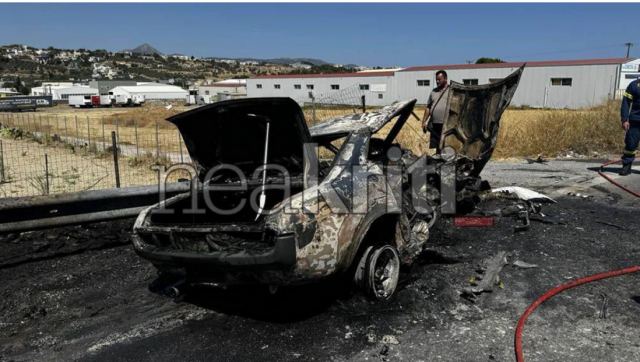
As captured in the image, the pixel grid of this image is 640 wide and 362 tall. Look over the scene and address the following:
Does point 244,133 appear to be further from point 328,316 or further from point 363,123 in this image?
point 328,316

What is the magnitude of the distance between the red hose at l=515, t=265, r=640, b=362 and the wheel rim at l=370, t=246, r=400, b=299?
1.05m

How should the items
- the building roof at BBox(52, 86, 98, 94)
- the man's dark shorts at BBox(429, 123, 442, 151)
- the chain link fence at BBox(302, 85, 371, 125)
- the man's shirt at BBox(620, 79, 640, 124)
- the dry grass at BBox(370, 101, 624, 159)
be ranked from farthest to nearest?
the building roof at BBox(52, 86, 98, 94) → the dry grass at BBox(370, 101, 624, 159) → the chain link fence at BBox(302, 85, 371, 125) → the man's shirt at BBox(620, 79, 640, 124) → the man's dark shorts at BBox(429, 123, 442, 151)

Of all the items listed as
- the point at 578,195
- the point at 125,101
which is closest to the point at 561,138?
the point at 578,195

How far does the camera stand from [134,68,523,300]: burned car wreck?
3.61 metres

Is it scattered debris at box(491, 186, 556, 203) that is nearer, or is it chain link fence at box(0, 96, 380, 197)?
scattered debris at box(491, 186, 556, 203)

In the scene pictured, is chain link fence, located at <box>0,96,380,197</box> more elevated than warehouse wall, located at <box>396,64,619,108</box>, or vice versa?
warehouse wall, located at <box>396,64,619,108</box>

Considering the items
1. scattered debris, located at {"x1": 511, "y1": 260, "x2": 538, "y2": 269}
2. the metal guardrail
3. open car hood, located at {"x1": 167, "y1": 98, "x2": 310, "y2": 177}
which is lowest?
scattered debris, located at {"x1": 511, "y1": 260, "x2": 538, "y2": 269}

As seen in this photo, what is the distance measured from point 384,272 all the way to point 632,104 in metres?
7.27

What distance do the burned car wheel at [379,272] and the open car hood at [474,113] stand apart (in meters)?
3.49

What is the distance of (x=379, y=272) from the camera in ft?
14.1

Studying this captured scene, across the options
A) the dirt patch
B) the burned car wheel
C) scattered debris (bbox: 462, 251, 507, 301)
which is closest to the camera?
the dirt patch

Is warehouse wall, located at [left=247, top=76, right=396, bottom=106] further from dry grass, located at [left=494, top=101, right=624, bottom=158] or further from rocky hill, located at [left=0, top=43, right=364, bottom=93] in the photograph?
rocky hill, located at [left=0, top=43, right=364, bottom=93]

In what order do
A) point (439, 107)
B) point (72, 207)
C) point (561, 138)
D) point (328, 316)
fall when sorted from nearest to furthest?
point (328, 316) < point (72, 207) < point (439, 107) < point (561, 138)

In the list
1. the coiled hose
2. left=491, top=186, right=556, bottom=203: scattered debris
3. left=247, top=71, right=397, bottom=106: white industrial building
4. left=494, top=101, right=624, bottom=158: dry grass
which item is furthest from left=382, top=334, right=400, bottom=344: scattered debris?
left=247, top=71, right=397, bottom=106: white industrial building
